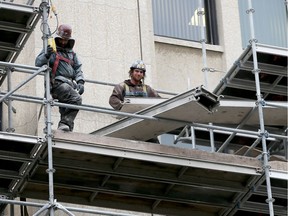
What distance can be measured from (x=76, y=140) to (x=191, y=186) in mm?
2587

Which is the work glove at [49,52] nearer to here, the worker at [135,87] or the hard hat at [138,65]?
the worker at [135,87]

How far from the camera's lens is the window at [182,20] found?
2955 cm

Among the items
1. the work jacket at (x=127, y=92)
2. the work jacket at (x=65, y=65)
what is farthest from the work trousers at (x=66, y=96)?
the work jacket at (x=127, y=92)

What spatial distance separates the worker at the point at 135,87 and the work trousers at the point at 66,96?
1125 mm

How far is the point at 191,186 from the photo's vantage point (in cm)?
2567

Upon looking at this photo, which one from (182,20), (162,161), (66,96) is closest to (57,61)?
(66,96)

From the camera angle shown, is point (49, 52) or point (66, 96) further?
point (66, 96)

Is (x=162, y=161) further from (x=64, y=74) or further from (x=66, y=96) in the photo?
(x=64, y=74)

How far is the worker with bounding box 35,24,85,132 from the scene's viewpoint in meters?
24.5

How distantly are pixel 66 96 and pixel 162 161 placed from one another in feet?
6.01

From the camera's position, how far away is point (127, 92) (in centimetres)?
2567

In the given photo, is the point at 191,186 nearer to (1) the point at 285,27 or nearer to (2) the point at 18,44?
(2) the point at 18,44

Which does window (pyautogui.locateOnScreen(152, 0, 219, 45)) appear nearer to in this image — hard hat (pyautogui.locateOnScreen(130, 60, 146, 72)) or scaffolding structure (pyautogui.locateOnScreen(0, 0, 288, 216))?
scaffolding structure (pyautogui.locateOnScreen(0, 0, 288, 216))

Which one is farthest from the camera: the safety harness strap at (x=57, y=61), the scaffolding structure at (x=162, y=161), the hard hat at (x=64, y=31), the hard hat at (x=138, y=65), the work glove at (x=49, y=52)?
the hard hat at (x=138, y=65)
